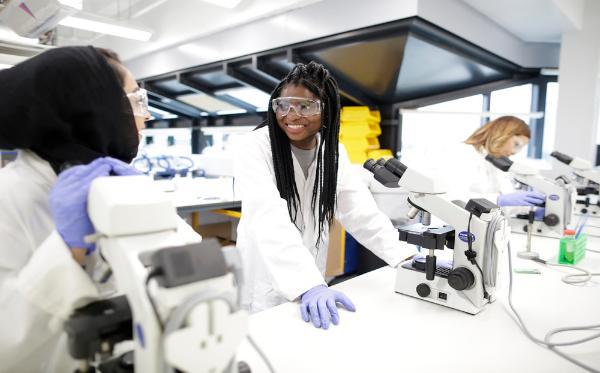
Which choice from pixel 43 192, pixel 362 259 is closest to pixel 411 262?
pixel 43 192

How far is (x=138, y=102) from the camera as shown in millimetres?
914

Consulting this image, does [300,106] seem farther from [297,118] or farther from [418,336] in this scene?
[418,336]

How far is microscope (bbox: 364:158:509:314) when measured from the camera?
1.06 metres

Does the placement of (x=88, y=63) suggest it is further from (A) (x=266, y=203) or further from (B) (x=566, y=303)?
(B) (x=566, y=303)

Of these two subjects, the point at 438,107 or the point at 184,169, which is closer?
the point at 438,107

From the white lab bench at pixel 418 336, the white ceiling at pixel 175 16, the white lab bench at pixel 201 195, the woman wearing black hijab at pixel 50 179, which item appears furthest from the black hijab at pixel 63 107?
the white ceiling at pixel 175 16

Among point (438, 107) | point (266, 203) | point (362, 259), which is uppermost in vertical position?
point (438, 107)

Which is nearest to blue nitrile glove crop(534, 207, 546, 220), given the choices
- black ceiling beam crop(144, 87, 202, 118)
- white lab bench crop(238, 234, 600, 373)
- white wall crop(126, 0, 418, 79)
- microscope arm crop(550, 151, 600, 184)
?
microscope arm crop(550, 151, 600, 184)

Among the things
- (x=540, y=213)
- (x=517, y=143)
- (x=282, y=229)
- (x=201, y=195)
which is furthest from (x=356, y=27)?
(x=282, y=229)

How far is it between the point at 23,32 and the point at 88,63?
7.16 feet

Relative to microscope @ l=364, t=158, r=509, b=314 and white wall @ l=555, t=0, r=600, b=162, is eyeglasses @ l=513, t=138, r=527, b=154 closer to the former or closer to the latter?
white wall @ l=555, t=0, r=600, b=162

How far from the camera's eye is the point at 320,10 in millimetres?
3348

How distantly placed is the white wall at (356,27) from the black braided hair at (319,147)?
169 centimetres

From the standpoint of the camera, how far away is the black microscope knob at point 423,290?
3.67 ft
